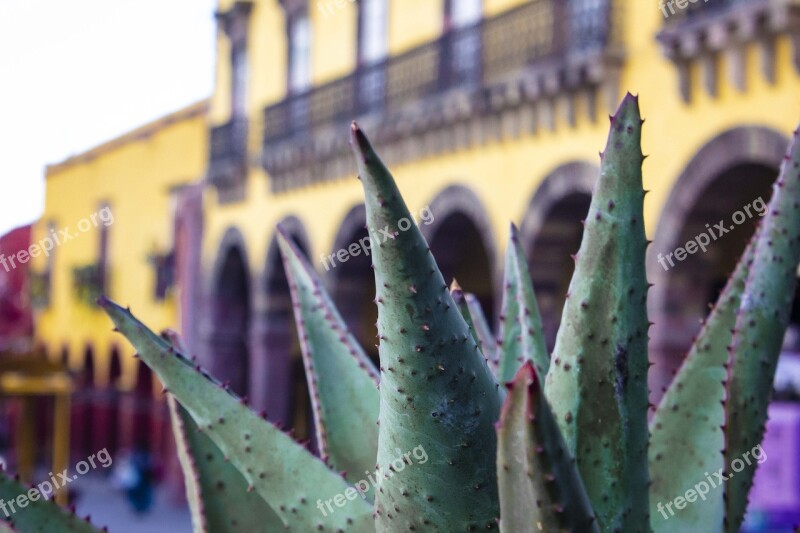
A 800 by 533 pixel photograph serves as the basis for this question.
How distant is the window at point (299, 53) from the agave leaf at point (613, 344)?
14.0 m

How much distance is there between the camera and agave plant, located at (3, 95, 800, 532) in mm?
945

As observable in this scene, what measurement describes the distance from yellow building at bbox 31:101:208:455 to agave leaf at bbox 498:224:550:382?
53.5 feet

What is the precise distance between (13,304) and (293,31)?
834 cm

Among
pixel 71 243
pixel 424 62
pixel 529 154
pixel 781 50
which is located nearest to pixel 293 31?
pixel 424 62

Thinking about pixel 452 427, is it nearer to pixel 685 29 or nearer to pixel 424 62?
pixel 685 29

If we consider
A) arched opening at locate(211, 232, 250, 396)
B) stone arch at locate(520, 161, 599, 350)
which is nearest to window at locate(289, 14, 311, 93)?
arched opening at locate(211, 232, 250, 396)

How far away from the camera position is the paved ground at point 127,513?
15682mm

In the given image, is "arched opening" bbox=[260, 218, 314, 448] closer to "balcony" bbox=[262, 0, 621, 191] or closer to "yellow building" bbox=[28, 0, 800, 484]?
"yellow building" bbox=[28, 0, 800, 484]

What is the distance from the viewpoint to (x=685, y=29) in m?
8.20

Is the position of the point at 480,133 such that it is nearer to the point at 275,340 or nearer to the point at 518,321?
the point at 275,340

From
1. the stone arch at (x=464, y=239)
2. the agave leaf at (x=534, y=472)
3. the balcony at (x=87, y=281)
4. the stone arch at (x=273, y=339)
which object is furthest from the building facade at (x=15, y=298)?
the agave leaf at (x=534, y=472)

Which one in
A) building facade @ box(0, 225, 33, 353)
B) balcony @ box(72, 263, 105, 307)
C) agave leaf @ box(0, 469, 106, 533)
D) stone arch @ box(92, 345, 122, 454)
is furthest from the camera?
balcony @ box(72, 263, 105, 307)

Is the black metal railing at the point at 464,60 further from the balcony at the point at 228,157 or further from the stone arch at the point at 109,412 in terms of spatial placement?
the stone arch at the point at 109,412

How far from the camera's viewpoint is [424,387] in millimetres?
998
